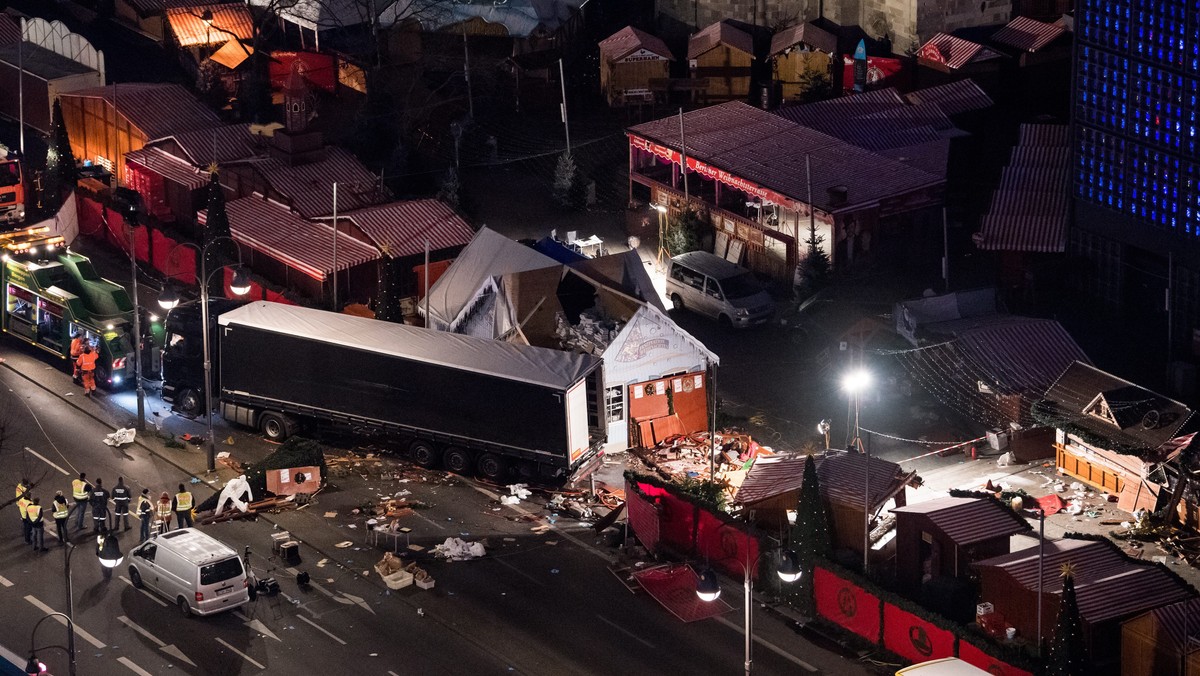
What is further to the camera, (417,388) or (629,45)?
(629,45)

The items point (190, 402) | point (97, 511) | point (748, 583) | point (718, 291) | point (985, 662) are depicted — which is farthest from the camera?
point (718, 291)

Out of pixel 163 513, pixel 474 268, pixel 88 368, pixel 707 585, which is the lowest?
pixel 163 513

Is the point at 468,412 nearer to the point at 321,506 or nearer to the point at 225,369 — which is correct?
the point at 321,506

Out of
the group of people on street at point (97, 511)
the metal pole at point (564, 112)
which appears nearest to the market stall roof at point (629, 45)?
the metal pole at point (564, 112)

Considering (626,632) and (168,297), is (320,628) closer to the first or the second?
(626,632)

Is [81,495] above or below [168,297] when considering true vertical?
below

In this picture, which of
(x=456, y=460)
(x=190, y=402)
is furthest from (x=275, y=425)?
(x=456, y=460)

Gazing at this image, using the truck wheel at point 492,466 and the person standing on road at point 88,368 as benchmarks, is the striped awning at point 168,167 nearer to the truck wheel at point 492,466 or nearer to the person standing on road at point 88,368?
the person standing on road at point 88,368

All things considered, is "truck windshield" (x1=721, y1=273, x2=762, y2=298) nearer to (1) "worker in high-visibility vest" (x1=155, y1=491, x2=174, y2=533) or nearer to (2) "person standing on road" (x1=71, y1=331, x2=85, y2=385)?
(2) "person standing on road" (x1=71, y1=331, x2=85, y2=385)

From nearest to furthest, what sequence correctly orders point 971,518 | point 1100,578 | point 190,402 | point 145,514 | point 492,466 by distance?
point 1100,578 < point 971,518 < point 145,514 < point 492,466 < point 190,402
